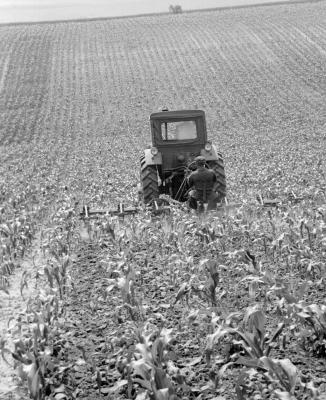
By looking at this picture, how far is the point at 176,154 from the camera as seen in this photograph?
12.4 m

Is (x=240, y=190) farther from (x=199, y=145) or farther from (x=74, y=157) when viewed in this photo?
(x=74, y=157)

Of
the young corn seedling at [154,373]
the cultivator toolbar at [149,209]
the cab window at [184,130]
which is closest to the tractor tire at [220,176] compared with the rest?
the cultivator toolbar at [149,209]

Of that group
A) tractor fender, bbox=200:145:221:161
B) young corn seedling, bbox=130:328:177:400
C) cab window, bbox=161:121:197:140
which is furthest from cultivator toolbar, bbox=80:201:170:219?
young corn seedling, bbox=130:328:177:400

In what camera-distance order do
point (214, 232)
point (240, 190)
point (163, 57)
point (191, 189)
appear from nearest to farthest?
point (214, 232), point (191, 189), point (240, 190), point (163, 57)

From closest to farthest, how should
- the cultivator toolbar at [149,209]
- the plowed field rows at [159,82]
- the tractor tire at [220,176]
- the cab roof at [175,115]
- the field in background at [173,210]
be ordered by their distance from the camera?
the field in background at [173,210], the cultivator toolbar at [149,209], the tractor tire at [220,176], the cab roof at [175,115], the plowed field rows at [159,82]

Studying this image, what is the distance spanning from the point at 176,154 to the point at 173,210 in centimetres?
231

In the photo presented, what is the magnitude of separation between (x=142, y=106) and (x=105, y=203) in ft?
71.1

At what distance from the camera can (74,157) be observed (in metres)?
23.4

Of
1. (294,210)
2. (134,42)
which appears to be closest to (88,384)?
(294,210)

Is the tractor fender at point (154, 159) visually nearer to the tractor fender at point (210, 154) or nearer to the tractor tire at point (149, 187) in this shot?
the tractor tire at point (149, 187)

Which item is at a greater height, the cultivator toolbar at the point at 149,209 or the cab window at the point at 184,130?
the cab window at the point at 184,130

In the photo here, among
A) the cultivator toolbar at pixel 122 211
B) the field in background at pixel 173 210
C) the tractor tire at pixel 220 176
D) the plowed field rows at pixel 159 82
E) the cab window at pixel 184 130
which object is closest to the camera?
the field in background at pixel 173 210

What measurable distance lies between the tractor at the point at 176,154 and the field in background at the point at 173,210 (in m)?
1.25

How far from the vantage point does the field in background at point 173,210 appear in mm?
5117
